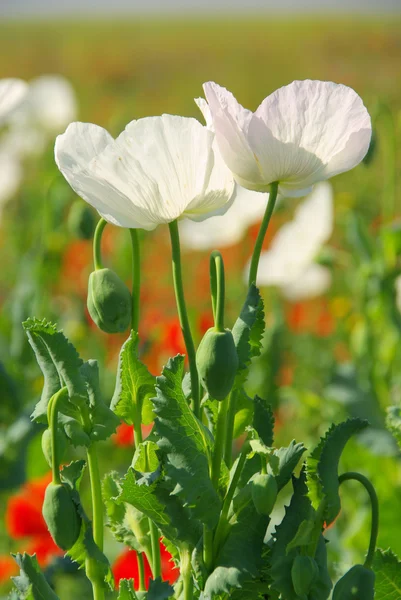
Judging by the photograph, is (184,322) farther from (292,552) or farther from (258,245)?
(292,552)

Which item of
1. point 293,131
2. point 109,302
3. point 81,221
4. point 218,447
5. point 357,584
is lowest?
point 357,584

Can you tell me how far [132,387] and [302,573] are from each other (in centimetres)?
19

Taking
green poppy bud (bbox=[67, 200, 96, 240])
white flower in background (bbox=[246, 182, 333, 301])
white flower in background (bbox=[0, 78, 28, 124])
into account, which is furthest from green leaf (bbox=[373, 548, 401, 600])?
white flower in background (bbox=[246, 182, 333, 301])

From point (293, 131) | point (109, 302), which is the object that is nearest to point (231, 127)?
point (293, 131)

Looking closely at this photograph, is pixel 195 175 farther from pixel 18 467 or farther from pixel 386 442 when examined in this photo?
pixel 18 467

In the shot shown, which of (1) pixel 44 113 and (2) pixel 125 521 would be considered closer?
(2) pixel 125 521

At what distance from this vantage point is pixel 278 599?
0.68m

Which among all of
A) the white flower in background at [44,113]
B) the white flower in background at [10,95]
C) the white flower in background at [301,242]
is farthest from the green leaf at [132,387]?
the white flower in background at [44,113]

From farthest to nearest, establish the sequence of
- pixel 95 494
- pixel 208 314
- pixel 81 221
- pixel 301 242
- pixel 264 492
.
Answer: pixel 208 314, pixel 301 242, pixel 81 221, pixel 95 494, pixel 264 492

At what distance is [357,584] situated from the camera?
0.64 metres

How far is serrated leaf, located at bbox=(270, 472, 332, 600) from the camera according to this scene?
633 millimetres

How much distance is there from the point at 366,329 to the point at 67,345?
1.24 m

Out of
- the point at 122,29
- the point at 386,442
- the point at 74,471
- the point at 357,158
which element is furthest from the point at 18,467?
the point at 122,29

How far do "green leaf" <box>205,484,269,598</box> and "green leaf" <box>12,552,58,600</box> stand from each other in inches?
5.1
